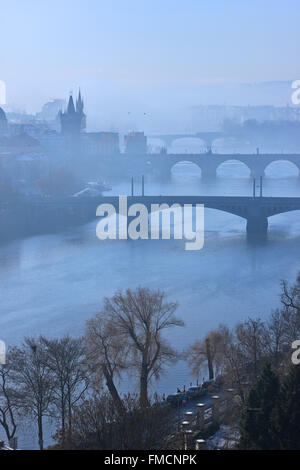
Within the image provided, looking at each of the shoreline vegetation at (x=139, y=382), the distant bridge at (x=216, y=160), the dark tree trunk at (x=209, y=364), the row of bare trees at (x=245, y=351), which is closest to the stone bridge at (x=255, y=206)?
the shoreline vegetation at (x=139, y=382)

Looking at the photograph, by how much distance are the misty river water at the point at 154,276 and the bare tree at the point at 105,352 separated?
0.69 feet

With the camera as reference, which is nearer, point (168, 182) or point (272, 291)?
point (272, 291)

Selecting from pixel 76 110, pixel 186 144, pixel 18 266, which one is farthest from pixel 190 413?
pixel 186 144

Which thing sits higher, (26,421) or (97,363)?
(97,363)

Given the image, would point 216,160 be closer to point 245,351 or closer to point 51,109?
point 245,351

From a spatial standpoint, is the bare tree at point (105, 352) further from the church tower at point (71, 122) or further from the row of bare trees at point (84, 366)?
the church tower at point (71, 122)

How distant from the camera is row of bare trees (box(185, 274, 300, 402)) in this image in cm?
432

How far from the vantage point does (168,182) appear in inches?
760

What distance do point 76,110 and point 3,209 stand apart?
570 inches

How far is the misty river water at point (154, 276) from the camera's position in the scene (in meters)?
6.45

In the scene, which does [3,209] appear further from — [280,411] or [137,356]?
[280,411]

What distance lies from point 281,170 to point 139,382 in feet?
62.0

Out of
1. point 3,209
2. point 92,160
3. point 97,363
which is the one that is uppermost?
point 92,160

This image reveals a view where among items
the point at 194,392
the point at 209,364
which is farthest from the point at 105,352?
the point at 209,364
